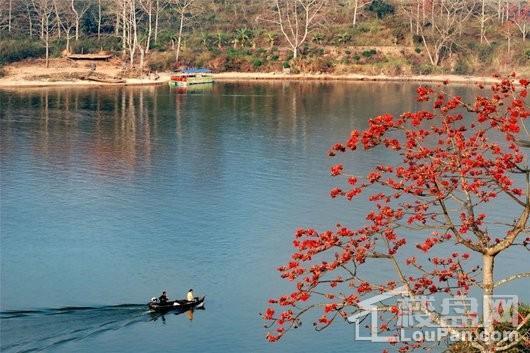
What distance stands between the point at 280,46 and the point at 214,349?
98.0m

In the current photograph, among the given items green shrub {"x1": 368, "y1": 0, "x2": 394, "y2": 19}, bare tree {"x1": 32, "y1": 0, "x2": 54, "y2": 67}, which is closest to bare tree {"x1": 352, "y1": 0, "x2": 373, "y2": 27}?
green shrub {"x1": 368, "y1": 0, "x2": 394, "y2": 19}

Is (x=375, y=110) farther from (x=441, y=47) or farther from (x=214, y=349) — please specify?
(x=214, y=349)

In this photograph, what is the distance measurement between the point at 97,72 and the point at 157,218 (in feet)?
226

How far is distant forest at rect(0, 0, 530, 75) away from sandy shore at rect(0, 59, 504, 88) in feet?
5.93

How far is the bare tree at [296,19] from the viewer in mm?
123312

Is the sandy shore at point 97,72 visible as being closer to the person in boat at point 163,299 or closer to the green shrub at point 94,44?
the green shrub at point 94,44

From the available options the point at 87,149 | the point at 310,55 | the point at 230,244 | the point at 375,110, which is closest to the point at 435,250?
the point at 230,244

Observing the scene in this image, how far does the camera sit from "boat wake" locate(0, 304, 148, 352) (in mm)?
33094

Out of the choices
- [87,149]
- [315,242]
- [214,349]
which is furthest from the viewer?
[87,149]

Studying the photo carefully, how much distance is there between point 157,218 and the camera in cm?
4812

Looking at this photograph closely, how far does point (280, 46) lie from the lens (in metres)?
128

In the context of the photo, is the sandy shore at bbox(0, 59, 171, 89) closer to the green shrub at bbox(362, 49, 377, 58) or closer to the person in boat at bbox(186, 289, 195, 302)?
the green shrub at bbox(362, 49, 377, 58)

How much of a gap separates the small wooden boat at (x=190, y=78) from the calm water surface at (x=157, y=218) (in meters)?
22.5

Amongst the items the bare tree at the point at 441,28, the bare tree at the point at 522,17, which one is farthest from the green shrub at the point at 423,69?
the bare tree at the point at 522,17
